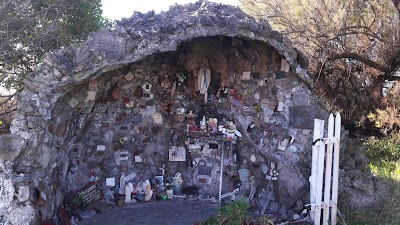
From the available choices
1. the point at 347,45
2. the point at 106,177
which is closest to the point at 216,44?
the point at 106,177

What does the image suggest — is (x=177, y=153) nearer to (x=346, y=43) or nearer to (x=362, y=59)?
(x=346, y=43)

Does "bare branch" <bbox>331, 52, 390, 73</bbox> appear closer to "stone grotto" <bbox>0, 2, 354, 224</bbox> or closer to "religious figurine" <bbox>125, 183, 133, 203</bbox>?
"stone grotto" <bbox>0, 2, 354, 224</bbox>

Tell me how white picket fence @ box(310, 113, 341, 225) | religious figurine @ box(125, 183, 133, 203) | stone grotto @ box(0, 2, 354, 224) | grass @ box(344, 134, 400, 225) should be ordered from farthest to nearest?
religious figurine @ box(125, 183, 133, 203)
grass @ box(344, 134, 400, 225)
white picket fence @ box(310, 113, 341, 225)
stone grotto @ box(0, 2, 354, 224)

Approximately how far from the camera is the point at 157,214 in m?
6.01

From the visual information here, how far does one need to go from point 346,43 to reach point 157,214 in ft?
20.1

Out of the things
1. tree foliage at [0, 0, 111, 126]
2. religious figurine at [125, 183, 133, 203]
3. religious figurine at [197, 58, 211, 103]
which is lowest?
religious figurine at [125, 183, 133, 203]

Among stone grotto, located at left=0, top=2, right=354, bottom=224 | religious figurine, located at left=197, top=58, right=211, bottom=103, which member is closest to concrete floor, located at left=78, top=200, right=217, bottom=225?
stone grotto, located at left=0, top=2, right=354, bottom=224

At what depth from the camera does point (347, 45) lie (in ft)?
29.8

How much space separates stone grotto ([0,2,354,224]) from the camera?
480cm

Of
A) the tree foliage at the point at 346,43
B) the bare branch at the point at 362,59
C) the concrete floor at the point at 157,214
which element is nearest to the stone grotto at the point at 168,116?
the concrete floor at the point at 157,214

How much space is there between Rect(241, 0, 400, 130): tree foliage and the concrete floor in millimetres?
4231

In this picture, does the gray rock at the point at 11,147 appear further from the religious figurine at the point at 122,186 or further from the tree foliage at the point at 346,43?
the tree foliage at the point at 346,43

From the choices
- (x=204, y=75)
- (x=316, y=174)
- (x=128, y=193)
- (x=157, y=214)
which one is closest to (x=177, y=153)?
(x=128, y=193)

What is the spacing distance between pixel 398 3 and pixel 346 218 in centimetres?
612
